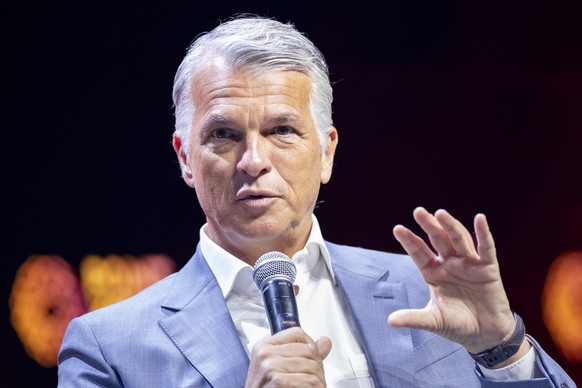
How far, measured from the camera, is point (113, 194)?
369 cm

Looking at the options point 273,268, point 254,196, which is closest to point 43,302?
point 254,196

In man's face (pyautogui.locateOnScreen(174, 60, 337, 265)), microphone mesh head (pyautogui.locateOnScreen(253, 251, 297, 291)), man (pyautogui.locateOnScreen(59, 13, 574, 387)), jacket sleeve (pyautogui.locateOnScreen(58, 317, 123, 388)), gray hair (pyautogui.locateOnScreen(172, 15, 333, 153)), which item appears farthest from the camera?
gray hair (pyautogui.locateOnScreen(172, 15, 333, 153))

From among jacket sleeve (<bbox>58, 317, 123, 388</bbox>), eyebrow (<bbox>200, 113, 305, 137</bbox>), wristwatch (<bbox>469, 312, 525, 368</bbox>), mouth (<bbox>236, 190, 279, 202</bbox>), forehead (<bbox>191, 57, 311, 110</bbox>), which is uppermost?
forehead (<bbox>191, 57, 311, 110</bbox>)

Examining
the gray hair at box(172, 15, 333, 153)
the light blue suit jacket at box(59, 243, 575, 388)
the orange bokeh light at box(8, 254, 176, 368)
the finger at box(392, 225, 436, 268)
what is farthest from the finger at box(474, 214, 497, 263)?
the orange bokeh light at box(8, 254, 176, 368)

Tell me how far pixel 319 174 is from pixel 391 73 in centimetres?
178

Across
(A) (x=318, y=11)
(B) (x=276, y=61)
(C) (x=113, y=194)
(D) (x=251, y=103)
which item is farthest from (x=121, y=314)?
(A) (x=318, y=11)

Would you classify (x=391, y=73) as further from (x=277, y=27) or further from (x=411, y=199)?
(x=277, y=27)

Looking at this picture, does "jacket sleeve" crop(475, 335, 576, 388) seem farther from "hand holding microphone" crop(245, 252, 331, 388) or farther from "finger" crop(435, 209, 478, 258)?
"hand holding microphone" crop(245, 252, 331, 388)

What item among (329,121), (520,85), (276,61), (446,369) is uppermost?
(276,61)

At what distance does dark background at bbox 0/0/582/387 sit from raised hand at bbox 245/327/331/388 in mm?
2144

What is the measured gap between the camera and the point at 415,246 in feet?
6.25

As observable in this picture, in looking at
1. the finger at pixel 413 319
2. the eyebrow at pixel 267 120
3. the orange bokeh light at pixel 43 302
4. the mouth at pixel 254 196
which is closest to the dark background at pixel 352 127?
the orange bokeh light at pixel 43 302

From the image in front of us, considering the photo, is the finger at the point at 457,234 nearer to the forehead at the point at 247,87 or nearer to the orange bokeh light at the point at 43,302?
the forehead at the point at 247,87

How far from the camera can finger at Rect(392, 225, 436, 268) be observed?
1875 mm
